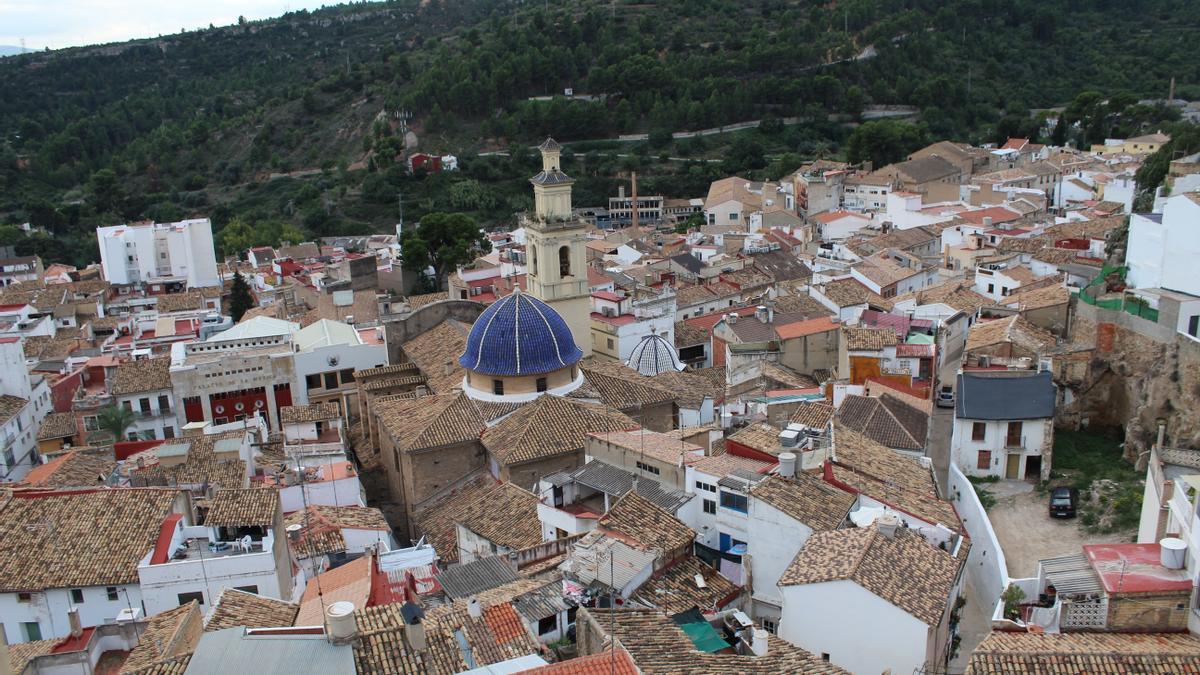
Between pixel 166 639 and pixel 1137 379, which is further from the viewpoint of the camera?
pixel 1137 379

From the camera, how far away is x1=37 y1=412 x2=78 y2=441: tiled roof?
1163 inches

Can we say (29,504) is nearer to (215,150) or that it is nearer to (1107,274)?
(1107,274)

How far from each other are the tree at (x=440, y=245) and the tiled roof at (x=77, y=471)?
23823mm

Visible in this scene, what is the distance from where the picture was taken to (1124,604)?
13.2 m

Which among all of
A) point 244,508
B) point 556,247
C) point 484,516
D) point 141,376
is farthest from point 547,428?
point 141,376

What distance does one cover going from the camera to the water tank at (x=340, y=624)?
11.0m

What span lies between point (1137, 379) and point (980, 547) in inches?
272

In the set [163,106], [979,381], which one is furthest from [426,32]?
[979,381]

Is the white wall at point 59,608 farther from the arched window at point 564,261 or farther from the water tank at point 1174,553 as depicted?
the arched window at point 564,261

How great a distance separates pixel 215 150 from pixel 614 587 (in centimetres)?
9477

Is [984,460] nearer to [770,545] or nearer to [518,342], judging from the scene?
[770,545]

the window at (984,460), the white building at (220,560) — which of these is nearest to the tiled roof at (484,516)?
the white building at (220,560)

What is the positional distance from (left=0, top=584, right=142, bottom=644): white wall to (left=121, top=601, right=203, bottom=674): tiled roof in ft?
10.5

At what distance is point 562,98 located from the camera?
8912 centimetres
